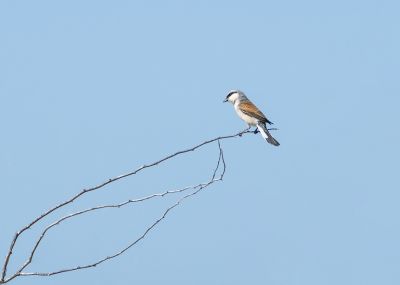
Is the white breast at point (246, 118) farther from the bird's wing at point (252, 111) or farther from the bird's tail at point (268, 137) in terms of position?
the bird's tail at point (268, 137)

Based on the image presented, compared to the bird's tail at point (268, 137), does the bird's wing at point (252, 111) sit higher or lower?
higher

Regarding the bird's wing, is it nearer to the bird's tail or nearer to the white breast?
the white breast

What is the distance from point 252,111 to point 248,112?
7 centimetres

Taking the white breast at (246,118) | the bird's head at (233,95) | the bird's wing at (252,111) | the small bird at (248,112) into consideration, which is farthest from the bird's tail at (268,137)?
the bird's head at (233,95)

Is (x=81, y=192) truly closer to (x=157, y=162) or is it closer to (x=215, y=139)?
(x=157, y=162)

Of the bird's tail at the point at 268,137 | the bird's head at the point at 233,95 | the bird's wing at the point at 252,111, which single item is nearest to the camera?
the bird's tail at the point at 268,137

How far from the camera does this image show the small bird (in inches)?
305

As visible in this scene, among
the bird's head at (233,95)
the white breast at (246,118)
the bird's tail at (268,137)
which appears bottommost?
the bird's tail at (268,137)

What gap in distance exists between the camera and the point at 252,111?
27.6 feet

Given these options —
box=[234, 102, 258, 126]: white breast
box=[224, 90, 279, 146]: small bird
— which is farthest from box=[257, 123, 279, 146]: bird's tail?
box=[234, 102, 258, 126]: white breast

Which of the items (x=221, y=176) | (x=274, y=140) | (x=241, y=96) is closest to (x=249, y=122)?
(x=241, y=96)

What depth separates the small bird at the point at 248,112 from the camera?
7.75 m

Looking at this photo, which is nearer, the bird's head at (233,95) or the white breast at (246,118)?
the white breast at (246,118)

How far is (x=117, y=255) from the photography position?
223 cm
